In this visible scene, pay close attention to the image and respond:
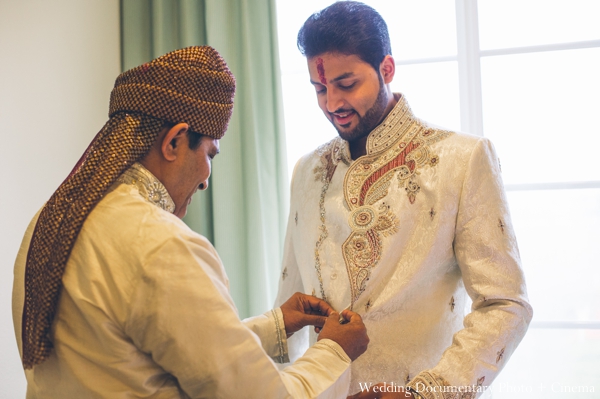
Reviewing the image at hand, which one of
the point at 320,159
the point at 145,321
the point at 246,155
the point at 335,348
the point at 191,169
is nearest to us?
the point at 145,321

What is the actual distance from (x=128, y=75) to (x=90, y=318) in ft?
1.60

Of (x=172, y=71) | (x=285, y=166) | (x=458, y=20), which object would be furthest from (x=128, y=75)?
(x=458, y=20)

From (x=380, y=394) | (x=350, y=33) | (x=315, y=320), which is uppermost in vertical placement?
(x=350, y=33)

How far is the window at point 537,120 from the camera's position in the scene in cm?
264

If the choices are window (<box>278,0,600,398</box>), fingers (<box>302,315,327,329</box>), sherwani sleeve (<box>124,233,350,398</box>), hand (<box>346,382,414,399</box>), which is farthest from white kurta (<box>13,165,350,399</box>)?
window (<box>278,0,600,398</box>)

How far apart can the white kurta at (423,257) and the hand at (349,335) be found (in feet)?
0.39

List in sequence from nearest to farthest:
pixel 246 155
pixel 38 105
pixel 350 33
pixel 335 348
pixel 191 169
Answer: pixel 191 169 → pixel 335 348 → pixel 350 33 → pixel 38 105 → pixel 246 155

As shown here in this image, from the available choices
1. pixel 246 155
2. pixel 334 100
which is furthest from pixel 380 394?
pixel 246 155

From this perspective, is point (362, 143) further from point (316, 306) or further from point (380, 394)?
point (380, 394)

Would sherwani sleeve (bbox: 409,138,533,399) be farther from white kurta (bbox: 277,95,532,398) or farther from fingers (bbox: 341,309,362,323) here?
fingers (bbox: 341,309,362,323)

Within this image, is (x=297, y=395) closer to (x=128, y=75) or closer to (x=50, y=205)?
(x=50, y=205)

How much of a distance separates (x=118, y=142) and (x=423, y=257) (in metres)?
0.82

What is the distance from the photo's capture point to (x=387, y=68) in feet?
5.69

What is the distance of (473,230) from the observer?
1.56 meters
